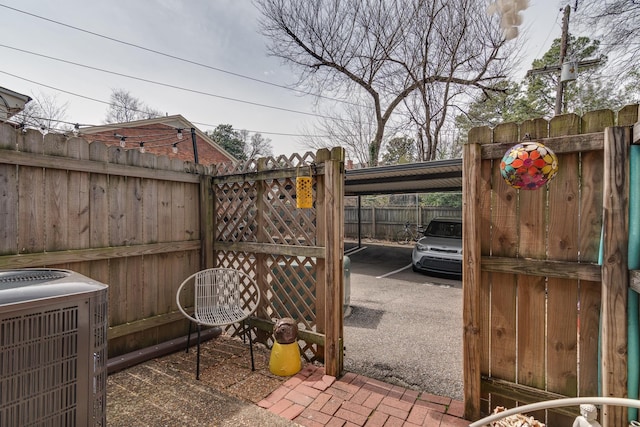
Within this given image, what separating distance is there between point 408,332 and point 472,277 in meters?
2.05

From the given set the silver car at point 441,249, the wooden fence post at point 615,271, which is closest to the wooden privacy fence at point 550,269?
the wooden fence post at point 615,271

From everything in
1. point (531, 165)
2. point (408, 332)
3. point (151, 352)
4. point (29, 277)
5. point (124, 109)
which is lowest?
point (408, 332)

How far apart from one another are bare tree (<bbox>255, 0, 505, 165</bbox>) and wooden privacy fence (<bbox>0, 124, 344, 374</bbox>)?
8423 mm

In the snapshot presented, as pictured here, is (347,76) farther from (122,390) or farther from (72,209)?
(122,390)

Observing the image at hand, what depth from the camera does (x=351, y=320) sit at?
4.11 meters

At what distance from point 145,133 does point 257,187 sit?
40.5 feet

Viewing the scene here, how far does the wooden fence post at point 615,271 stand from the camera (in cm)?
153

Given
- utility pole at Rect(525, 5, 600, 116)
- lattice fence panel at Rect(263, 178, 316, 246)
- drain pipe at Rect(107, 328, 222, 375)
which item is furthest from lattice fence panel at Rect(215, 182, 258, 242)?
utility pole at Rect(525, 5, 600, 116)

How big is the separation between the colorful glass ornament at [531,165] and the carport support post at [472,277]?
341mm

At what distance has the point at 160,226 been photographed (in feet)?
10.3

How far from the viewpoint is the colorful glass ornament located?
1574 millimetres

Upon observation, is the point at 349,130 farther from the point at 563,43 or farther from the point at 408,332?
the point at 408,332

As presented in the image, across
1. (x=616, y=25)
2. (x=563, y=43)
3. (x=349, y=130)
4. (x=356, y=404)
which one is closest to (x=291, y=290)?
(x=356, y=404)

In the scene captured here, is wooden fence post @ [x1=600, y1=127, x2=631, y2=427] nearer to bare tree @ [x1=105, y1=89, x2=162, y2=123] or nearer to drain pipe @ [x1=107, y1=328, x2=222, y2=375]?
drain pipe @ [x1=107, y1=328, x2=222, y2=375]
